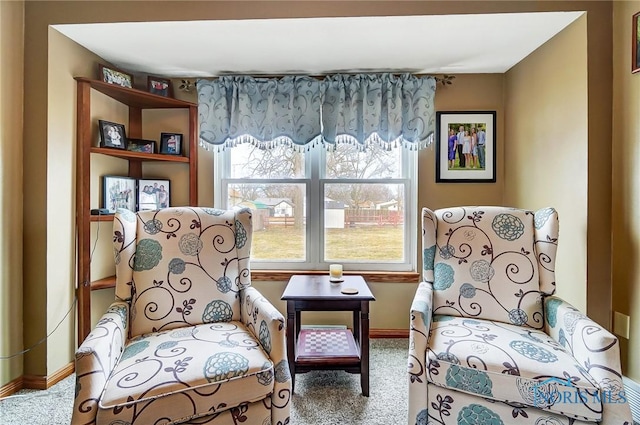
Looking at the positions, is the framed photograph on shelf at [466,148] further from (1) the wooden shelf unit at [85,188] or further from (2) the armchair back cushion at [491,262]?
(1) the wooden shelf unit at [85,188]

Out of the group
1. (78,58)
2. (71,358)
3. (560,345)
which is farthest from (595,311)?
(78,58)

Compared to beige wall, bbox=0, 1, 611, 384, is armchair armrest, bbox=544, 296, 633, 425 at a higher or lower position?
lower

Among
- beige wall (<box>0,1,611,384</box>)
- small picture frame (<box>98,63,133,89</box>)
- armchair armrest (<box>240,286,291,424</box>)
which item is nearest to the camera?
armchair armrest (<box>240,286,291,424</box>)

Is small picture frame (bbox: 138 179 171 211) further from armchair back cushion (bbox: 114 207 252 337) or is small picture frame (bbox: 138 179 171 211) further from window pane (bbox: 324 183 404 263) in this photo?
window pane (bbox: 324 183 404 263)

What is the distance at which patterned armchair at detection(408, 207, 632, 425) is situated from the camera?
1.20 metres

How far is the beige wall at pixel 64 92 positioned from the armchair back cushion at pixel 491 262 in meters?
0.38

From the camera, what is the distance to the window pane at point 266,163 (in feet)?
8.96

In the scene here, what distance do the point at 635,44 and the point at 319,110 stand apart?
1798 millimetres

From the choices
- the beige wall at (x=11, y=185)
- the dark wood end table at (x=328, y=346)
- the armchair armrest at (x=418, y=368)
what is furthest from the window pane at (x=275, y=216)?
the armchair armrest at (x=418, y=368)

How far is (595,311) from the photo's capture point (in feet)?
6.01

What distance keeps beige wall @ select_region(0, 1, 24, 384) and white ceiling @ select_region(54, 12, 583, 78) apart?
234 mm

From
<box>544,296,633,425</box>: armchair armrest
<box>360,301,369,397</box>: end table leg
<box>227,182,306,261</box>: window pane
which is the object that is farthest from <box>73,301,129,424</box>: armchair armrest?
Result: <box>544,296,633,425</box>: armchair armrest

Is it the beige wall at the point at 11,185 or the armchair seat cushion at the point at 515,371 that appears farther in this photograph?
the beige wall at the point at 11,185

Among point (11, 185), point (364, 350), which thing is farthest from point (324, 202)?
point (11, 185)
